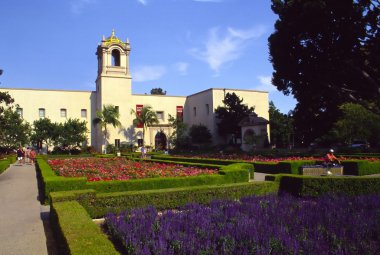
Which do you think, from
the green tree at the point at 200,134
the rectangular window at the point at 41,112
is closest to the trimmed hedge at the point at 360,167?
the green tree at the point at 200,134

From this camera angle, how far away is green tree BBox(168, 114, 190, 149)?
161 ft

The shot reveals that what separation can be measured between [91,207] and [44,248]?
222 cm

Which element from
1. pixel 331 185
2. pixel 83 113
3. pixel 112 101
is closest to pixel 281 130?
pixel 112 101

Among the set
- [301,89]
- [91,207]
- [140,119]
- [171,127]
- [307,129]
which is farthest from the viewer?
[171,127]

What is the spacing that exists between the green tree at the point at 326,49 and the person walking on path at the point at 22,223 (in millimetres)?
Answer: 19045

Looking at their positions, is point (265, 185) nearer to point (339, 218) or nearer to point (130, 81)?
point (339, 218)

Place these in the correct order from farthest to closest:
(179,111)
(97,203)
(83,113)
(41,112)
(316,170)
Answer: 1. (179,111)
2. (83,113)
3. (41,112)
4. (316,170)
5. (97,203)

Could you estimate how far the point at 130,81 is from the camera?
5088 cm

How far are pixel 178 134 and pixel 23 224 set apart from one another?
42.0 metres

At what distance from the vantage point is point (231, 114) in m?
46.8

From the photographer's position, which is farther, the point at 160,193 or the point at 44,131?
the point at 44,131

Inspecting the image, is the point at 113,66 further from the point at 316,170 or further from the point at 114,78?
the point at 316,170

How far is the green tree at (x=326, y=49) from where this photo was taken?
878 inches

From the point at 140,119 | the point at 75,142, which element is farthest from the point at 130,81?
the point at 75,142
